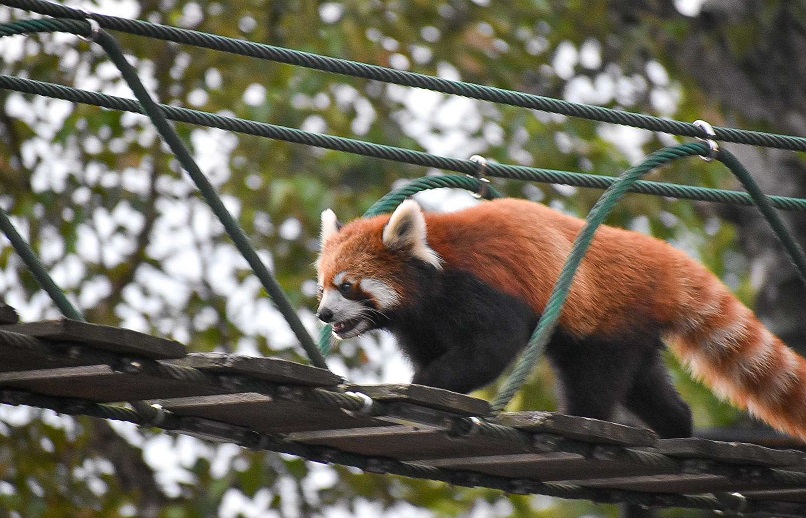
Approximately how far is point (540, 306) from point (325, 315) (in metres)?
0.66

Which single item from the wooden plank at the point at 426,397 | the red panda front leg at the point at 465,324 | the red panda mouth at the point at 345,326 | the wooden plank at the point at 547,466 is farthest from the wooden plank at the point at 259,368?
the red panda mouth at the point at 345,326

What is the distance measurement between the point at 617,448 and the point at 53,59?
442 cm

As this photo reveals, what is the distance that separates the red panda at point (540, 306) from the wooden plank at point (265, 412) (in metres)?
0.56

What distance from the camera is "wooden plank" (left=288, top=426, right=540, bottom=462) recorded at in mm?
2857

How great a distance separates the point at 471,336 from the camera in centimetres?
345

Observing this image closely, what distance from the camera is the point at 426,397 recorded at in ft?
8.61

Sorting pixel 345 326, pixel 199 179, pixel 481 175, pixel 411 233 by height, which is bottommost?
pixel 345 326

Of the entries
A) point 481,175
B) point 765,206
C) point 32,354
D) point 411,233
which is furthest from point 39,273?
point 765,206

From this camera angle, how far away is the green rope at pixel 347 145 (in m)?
3.45

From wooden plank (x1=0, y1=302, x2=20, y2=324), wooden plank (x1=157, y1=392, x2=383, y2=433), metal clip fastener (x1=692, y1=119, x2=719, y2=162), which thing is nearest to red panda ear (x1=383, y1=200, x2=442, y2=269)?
wooden plank (x1=157, y1=392, x2=383, y2=433)

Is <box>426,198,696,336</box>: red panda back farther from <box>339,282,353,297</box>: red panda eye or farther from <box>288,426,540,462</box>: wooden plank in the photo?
<box>288,426,540,462</box>: wooden plank

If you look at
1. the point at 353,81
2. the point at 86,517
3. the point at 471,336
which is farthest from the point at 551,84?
the point at 471,336

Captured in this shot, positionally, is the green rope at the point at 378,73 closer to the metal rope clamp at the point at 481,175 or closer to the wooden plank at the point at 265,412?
the metal rope clamp at the point at 481,175

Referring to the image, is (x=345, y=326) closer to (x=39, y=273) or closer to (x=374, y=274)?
(x=374, y=274)
